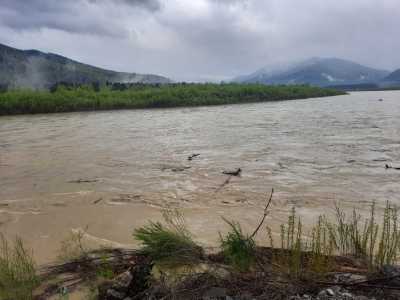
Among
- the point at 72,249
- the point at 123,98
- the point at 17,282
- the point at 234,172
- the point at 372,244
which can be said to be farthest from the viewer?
the point at 123,98

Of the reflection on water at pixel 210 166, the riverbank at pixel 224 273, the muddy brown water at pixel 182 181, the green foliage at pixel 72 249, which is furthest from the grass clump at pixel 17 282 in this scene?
the reflection on water at pixel 210 166

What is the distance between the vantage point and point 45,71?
415 ft

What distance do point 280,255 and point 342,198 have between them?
196 inches

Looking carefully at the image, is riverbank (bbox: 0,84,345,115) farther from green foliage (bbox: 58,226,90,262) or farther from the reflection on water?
green foliage (bbox: 58,226,90,262)

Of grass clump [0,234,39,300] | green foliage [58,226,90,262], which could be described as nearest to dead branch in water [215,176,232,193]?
green foliage [58,226,90,262]

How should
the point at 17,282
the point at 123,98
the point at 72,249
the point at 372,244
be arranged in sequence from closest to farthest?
the point at 372,244 < the point at 17,282 < the point at 72,249 < the point at 123,98

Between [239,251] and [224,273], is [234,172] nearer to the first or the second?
[239,251]

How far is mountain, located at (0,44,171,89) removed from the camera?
115562mm

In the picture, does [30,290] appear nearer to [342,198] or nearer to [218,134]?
[342,198]

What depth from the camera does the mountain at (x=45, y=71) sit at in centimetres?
11556

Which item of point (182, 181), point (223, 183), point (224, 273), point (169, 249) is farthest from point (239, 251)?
point (182, 181)

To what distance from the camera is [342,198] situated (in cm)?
935

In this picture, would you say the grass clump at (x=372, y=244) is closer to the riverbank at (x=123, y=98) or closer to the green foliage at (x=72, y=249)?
the green foliage at (x=72, y=249)

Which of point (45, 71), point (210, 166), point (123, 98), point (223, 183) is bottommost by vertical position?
point (223, 183)
